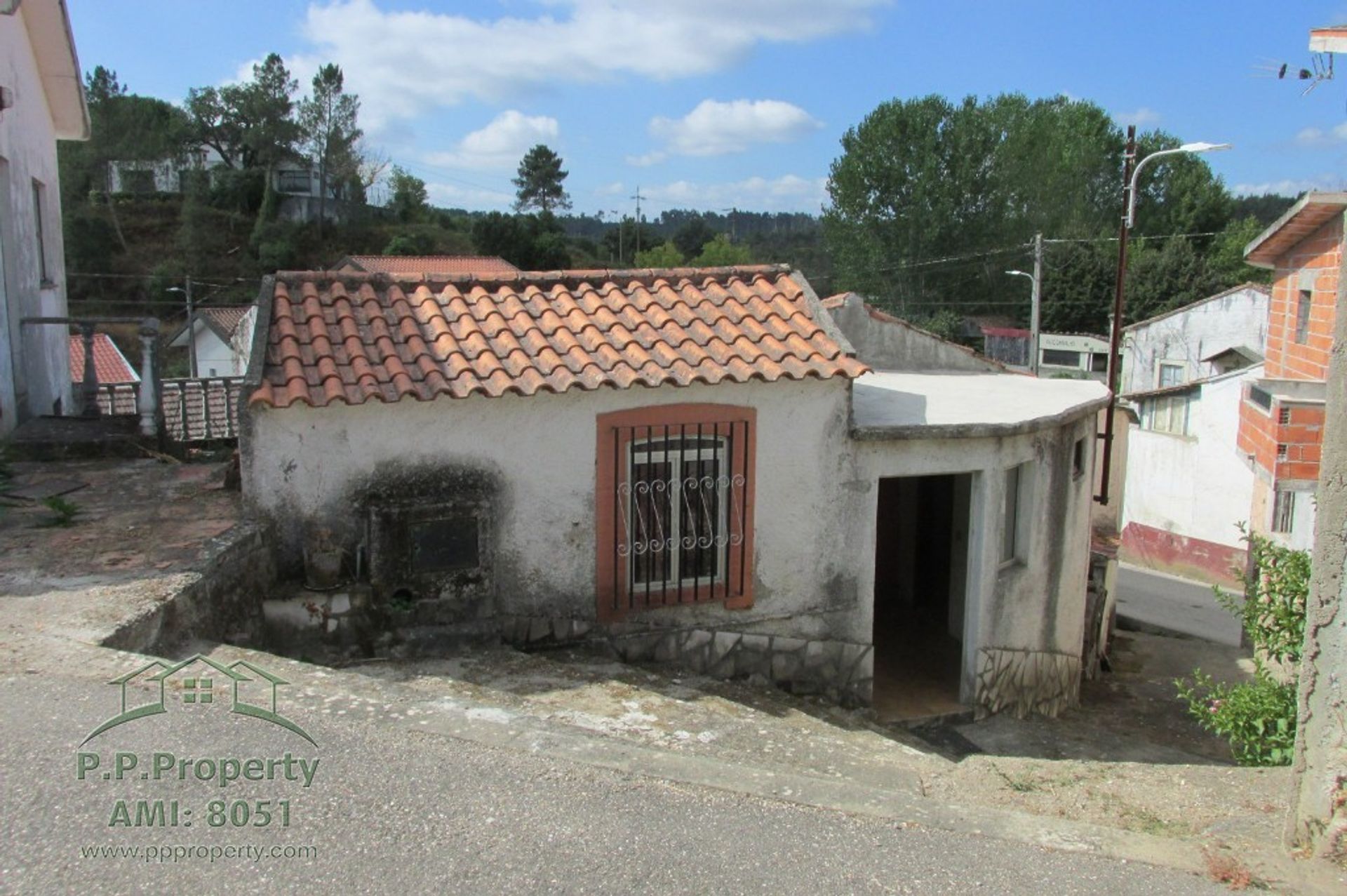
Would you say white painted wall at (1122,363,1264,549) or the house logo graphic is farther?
white painted wall at (1122,363,1264,549)

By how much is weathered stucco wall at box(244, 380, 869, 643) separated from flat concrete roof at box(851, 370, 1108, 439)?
0.66 m

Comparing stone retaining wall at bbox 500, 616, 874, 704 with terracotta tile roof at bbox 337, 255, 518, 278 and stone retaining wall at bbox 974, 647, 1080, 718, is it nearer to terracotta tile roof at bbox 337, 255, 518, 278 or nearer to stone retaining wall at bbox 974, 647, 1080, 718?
stone retaining wall at bbox 974, 647, 1080, 718

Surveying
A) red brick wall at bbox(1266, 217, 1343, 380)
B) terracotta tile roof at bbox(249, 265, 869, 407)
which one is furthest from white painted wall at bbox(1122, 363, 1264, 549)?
terracotta tile roof at bbox(249, 265, 869, 407)

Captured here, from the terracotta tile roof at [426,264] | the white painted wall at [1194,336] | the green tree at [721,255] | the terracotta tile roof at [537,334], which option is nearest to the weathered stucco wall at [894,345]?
the terracotta tile roof at [537,334]

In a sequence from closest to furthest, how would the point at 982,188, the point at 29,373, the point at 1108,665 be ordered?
1. the point at 29,373
2. the point at 1108,665
3. the point at 982,188

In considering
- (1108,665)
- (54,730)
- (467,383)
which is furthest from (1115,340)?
(54,730)

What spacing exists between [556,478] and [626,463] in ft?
1.73

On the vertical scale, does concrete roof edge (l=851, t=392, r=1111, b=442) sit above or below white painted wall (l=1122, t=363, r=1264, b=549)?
above

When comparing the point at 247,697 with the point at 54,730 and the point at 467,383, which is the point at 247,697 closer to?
the point at 54,730

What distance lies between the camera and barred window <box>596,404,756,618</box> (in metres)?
7.37

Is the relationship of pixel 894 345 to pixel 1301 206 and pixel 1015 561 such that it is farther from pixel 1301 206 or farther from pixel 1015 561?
pixel 1301 206

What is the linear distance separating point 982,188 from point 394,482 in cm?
5276

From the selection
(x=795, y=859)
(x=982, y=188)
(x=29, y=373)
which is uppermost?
(x=982, y=188)

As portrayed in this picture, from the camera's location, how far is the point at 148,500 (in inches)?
291
